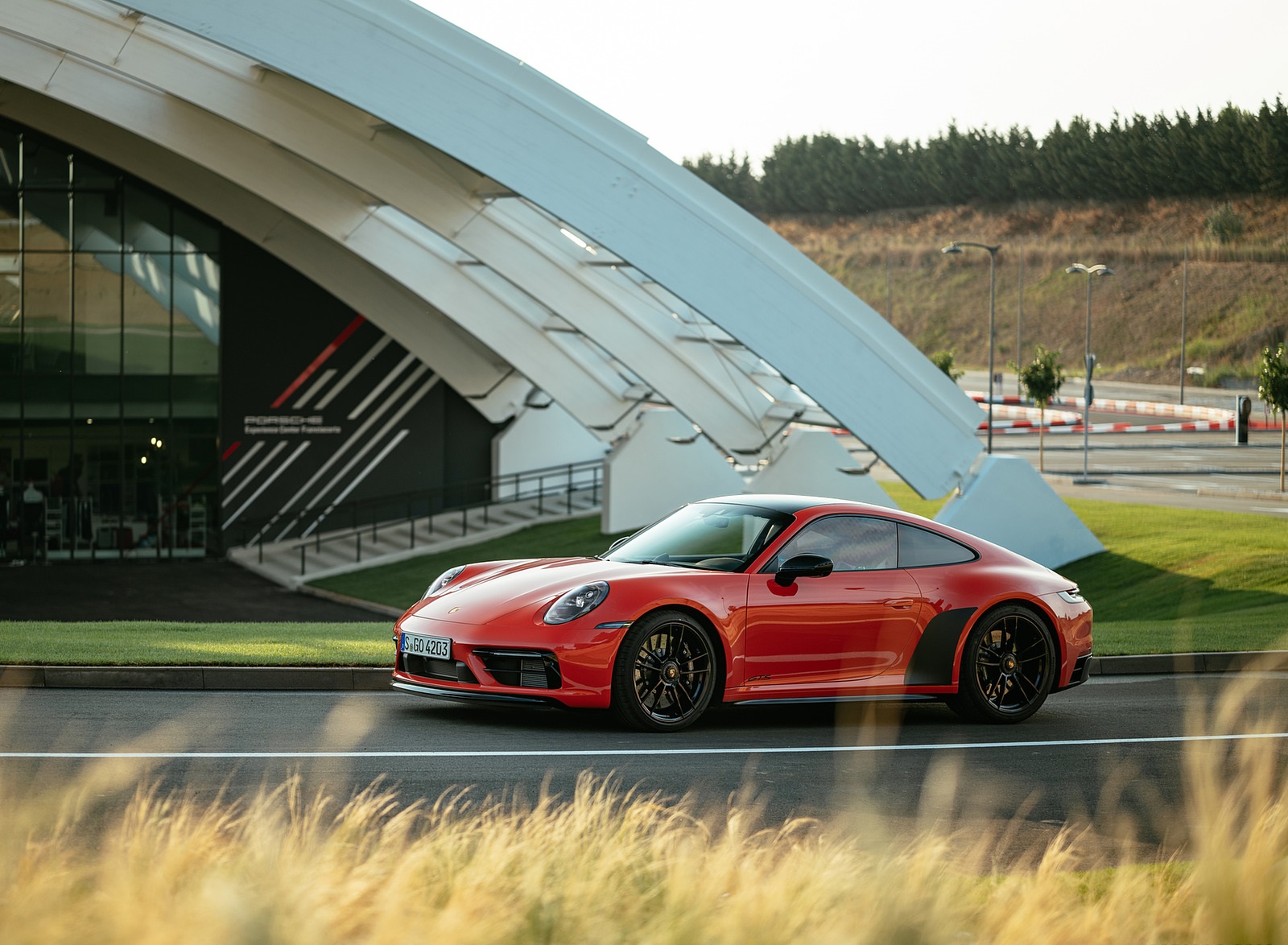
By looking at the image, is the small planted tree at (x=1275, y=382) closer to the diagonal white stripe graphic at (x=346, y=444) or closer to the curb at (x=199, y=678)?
the diagonal white stripe graphic at (x=346, y=444)

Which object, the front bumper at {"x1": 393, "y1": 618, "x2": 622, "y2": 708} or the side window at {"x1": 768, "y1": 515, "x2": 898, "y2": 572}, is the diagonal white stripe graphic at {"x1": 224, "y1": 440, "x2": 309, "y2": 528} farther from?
the side window at {"x1": 768, "y1": 515, "x2": 898, "y2": 572}

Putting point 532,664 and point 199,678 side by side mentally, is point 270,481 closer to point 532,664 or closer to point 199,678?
point 199,678

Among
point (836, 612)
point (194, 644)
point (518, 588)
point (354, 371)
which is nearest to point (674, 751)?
point (518, 588)

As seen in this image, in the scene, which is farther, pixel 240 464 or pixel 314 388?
pixel 314 388

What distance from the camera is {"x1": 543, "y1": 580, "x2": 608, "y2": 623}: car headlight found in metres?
8.62

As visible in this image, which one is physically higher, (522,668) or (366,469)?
(366,469)

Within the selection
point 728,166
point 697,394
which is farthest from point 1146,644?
point 728,166

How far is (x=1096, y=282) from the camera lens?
111938 millimetres

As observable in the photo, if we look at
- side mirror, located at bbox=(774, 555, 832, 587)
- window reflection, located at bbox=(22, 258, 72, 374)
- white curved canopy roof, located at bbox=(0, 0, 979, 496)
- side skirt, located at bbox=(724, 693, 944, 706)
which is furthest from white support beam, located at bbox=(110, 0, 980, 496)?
window reflection, located at bbox=(22, 258, 72, 374)

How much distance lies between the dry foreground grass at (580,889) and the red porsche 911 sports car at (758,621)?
3566 mm

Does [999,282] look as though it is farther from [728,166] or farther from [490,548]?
[490,548]

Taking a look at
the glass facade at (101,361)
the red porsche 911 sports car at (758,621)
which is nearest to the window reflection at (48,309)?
the glass facade at (101,361)

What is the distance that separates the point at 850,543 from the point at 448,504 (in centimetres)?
2831

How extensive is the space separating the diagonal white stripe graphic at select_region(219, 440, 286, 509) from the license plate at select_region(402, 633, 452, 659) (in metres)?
26.5
